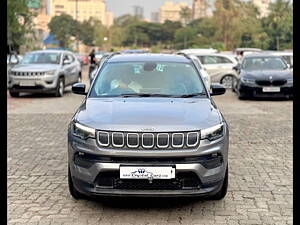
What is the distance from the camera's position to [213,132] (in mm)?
4906

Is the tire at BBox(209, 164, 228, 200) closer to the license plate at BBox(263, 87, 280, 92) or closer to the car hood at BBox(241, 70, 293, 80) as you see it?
the license plate at BBox(263, 87, 280, 92)

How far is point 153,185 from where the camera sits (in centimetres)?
473

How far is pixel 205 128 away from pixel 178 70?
1802 millimetres

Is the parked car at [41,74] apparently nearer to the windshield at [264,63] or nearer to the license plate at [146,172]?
the windshield at [264,63]

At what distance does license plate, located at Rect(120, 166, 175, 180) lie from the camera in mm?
4648

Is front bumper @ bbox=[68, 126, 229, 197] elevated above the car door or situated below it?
below

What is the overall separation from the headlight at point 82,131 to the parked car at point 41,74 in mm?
11286

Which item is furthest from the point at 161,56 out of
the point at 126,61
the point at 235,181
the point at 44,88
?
the point at 44,88

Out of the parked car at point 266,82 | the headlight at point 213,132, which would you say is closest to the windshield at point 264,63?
the parked car at point 266,82

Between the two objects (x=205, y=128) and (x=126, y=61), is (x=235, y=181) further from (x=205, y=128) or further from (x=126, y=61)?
(x=126, y=61)

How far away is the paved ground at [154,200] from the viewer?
497 cm

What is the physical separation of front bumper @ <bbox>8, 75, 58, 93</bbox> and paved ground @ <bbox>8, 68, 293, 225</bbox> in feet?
17.6

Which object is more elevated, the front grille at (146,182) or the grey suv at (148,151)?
the grey suv at (148,151)

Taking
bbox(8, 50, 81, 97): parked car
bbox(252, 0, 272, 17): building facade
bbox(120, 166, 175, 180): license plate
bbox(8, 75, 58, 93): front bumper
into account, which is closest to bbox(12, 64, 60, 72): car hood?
bbox(8, 50, 81, 97): parked car
